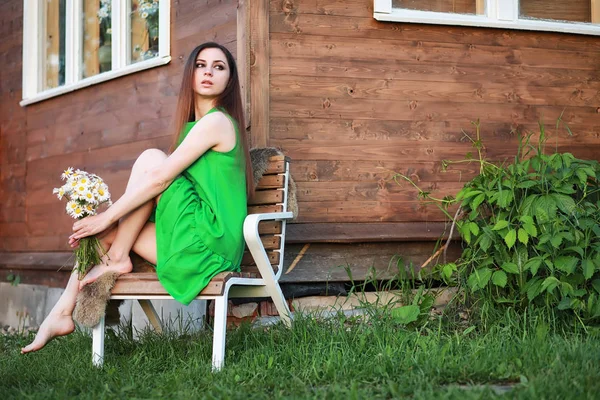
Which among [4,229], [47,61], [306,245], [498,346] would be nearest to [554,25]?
[306,245]

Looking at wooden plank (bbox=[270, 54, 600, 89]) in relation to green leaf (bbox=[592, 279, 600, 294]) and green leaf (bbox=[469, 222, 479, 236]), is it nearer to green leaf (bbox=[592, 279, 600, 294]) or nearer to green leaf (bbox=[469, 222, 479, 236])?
green leaf (bbox=[469, 222, 479, 236])

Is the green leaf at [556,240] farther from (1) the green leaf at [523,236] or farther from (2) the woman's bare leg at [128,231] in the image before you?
(2) the woman's bare leg at [128,231]

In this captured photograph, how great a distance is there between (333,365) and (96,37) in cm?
408

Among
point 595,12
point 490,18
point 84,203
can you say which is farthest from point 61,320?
point 595,12

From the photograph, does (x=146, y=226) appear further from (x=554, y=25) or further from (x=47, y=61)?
(x=47, y=61)

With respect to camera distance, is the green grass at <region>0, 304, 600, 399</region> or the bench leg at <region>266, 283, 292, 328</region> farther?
the bench leg at <region>266, 283, 292, 328</region>

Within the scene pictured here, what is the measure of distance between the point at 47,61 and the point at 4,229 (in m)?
1.52

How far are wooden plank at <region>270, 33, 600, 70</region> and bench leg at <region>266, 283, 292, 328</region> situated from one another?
5.17ft

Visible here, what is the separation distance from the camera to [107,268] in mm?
4043

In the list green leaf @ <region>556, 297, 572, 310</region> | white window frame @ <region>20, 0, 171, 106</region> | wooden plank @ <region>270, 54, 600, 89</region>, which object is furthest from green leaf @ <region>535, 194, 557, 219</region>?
white window frame @ <region>20, 0, 171, 106</region>

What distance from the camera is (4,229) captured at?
25.0 ft

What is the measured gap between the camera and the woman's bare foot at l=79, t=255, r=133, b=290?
13.1 ft

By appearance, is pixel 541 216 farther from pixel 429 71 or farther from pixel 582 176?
pixel 429 71

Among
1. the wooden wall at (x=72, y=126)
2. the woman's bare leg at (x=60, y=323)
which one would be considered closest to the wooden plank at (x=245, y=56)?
the wooden wall at (x=72, y=126)
